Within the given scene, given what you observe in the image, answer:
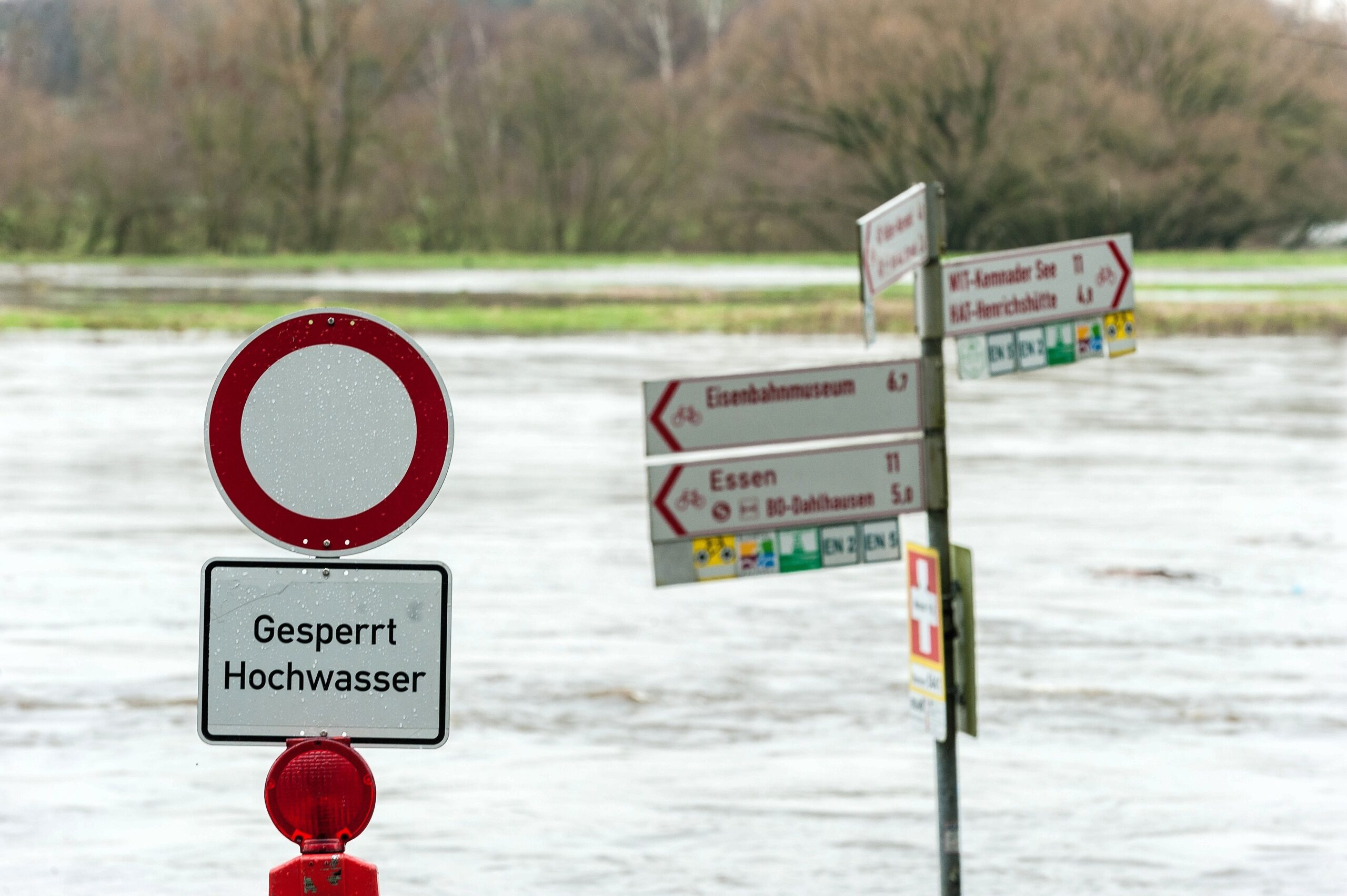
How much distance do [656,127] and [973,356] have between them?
63.2 metres

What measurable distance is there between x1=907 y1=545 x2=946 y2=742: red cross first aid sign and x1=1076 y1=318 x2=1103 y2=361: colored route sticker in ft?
2.53

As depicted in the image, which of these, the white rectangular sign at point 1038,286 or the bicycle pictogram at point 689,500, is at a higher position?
the white rectangular sign at point 1038,286

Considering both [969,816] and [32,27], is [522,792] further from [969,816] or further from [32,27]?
[32,27]

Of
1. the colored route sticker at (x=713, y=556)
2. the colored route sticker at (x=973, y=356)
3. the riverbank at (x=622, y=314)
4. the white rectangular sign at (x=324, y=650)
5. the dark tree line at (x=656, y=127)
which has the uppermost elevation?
the dark tree line at (x=656, y=127)

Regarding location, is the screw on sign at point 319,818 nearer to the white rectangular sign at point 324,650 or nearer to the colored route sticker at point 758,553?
the white rectangular sign at point 324,650

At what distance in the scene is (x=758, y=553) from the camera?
5.77 meters

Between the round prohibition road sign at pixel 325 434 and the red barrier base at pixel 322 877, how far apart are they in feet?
2.12

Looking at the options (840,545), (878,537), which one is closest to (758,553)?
(840,545)

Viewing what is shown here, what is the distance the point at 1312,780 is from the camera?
25.8 ft

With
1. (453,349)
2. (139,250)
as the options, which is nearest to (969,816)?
(453,349)

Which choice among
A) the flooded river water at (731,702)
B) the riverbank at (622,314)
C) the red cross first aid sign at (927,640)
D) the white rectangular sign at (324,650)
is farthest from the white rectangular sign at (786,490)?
the riverbank at (622,314)

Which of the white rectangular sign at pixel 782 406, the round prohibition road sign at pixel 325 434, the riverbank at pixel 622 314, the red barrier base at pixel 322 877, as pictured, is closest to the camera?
the red barrier base at pixel 322 877

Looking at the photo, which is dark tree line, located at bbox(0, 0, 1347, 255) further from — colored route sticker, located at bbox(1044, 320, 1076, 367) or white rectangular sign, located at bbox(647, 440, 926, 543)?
white rectangular sign, located at bbox(647, 440, 926, 543)

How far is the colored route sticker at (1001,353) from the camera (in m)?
6.19
